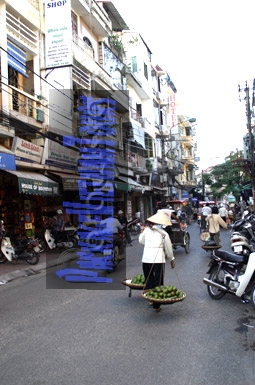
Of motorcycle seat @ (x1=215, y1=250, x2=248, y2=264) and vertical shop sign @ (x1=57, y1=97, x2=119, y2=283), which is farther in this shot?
vertical shop sign @ (x1=57, y1=97, x2=119, y2=283)

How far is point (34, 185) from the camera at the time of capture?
487 inches

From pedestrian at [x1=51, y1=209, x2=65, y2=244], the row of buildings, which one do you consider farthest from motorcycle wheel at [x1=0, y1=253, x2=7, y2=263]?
pedestrian at [x1=51, y1=209, x2=65, y2=244]

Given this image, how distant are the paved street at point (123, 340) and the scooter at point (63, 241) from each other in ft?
20.8

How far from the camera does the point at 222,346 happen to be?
4.12 m

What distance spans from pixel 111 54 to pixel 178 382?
75.9 ft

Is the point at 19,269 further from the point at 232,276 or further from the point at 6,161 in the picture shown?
the point at 232,276

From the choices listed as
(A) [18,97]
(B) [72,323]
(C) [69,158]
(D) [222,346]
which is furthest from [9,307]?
(C) [69,158]

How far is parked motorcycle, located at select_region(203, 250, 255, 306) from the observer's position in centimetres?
551

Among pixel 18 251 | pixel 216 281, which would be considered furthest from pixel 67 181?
pixel 216 281

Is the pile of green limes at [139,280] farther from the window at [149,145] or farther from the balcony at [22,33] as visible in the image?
the window at [149,145]

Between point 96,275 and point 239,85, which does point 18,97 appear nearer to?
point 96,275

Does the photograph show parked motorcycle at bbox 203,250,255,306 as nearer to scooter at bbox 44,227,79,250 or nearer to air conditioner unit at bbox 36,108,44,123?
scooter at bbox 44,227,79,250

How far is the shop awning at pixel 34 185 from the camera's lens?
11.7 meters

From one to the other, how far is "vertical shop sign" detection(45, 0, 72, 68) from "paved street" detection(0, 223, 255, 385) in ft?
34.0
